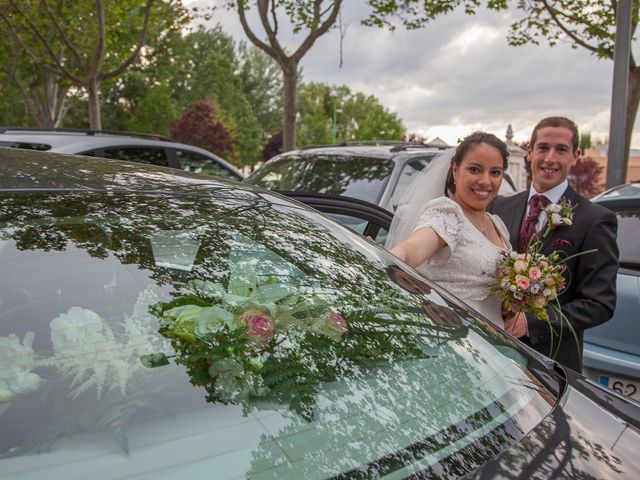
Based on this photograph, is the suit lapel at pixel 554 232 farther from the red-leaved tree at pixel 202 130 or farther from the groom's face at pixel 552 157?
the red-leaved tree at pixel 202 130

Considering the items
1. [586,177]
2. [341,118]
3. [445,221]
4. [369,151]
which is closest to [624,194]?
[445,221]

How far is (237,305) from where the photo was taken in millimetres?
1599

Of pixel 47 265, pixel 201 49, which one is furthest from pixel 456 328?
pixel 201 49

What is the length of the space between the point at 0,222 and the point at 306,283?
792 mm

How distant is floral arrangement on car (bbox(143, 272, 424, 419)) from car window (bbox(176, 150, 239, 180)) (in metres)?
5.98

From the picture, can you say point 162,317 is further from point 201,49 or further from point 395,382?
point 201,49

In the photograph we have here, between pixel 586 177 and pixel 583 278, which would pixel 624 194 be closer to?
pixel 583 278

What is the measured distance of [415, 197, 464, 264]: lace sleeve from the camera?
8.73 ft

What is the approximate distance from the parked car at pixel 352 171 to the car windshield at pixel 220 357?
156 inches

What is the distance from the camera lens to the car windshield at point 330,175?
236 inches

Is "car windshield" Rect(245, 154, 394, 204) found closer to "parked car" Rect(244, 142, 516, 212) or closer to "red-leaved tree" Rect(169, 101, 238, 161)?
"parked car" Rect(244, 142, 516, 212)

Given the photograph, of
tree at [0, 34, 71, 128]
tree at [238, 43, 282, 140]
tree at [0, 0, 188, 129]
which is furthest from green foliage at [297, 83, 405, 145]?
tree at [0, 0, 188, 129]

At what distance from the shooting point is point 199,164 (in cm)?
769

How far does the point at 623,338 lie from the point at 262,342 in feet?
8.46
